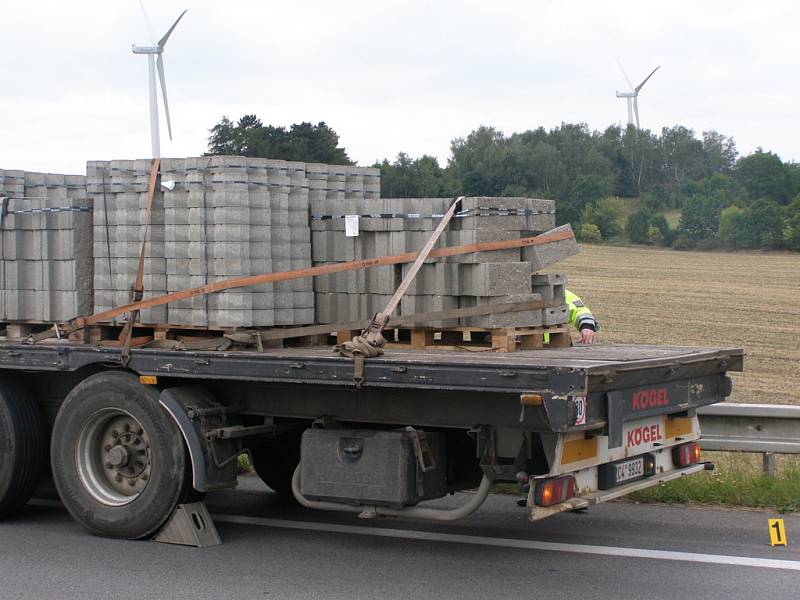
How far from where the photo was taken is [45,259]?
8320mm

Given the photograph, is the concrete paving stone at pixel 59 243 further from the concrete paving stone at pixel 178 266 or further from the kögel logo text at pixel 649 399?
the kögel logo text at pixel 649 399

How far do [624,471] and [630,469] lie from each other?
0.29 ft

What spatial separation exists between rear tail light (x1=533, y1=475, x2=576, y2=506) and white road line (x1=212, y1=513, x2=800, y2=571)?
792 mm

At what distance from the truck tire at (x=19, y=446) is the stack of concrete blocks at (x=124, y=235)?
823mm

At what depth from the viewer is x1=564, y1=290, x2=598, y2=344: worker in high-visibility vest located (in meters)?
8.50

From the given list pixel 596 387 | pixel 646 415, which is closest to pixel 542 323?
pixel 646 415

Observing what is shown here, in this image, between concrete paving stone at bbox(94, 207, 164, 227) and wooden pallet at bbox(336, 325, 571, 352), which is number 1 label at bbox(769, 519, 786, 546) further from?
concrete paving stone at bbox(94, 207, 164, 227)

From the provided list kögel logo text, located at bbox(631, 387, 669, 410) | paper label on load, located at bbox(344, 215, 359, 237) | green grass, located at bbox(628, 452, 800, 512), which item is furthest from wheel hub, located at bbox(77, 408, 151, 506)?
green grass, located at bbox(628, 452, 800, 512)

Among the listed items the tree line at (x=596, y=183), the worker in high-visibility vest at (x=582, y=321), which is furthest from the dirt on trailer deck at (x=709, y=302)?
the worker in high-visibility vest at (x=582, y=321)

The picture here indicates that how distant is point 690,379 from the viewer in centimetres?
712

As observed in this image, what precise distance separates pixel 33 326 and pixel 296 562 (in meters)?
3.12

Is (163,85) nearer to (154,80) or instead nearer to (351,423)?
→ (154,80)

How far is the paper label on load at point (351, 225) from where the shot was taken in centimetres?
766

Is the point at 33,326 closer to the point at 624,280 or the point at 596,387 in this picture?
the point at 596,387
